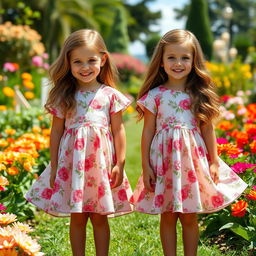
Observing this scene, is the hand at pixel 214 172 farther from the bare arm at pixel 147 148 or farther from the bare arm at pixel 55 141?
the bare arm at pixel 55 141

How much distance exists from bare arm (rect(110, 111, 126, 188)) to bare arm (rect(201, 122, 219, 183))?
1.50 ft

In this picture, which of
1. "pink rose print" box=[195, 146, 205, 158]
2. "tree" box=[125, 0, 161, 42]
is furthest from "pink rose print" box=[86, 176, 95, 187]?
"tree" box=[125, 0, 161, 42]

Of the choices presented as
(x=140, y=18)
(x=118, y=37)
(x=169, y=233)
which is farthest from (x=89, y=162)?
(x=140, y=18)

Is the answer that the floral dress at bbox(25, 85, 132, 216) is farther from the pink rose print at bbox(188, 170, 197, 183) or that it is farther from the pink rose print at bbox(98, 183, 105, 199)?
the pink rose print at bbox(188, 170, 197, 183)

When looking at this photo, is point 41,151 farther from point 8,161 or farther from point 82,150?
point 82,150

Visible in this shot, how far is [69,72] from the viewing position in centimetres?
298

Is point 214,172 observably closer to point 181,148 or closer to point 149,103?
point 181,148

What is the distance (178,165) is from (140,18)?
3717cm

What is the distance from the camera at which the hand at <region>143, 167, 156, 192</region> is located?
2826 millimetres

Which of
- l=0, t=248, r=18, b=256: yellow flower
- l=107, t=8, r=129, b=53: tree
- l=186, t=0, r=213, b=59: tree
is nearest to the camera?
l=0, t=248, r=18, b=256: yellow flower

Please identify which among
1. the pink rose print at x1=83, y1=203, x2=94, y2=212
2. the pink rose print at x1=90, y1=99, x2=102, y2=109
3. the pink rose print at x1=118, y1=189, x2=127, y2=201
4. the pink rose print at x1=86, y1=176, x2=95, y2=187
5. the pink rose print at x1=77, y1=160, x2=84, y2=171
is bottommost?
the pink rose print at x1=83, y1=203, x2=94, y2=212

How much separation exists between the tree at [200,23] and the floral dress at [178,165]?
17253mm

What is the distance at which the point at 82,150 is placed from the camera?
9.16 ft

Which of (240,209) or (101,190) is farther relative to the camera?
(240,209)
